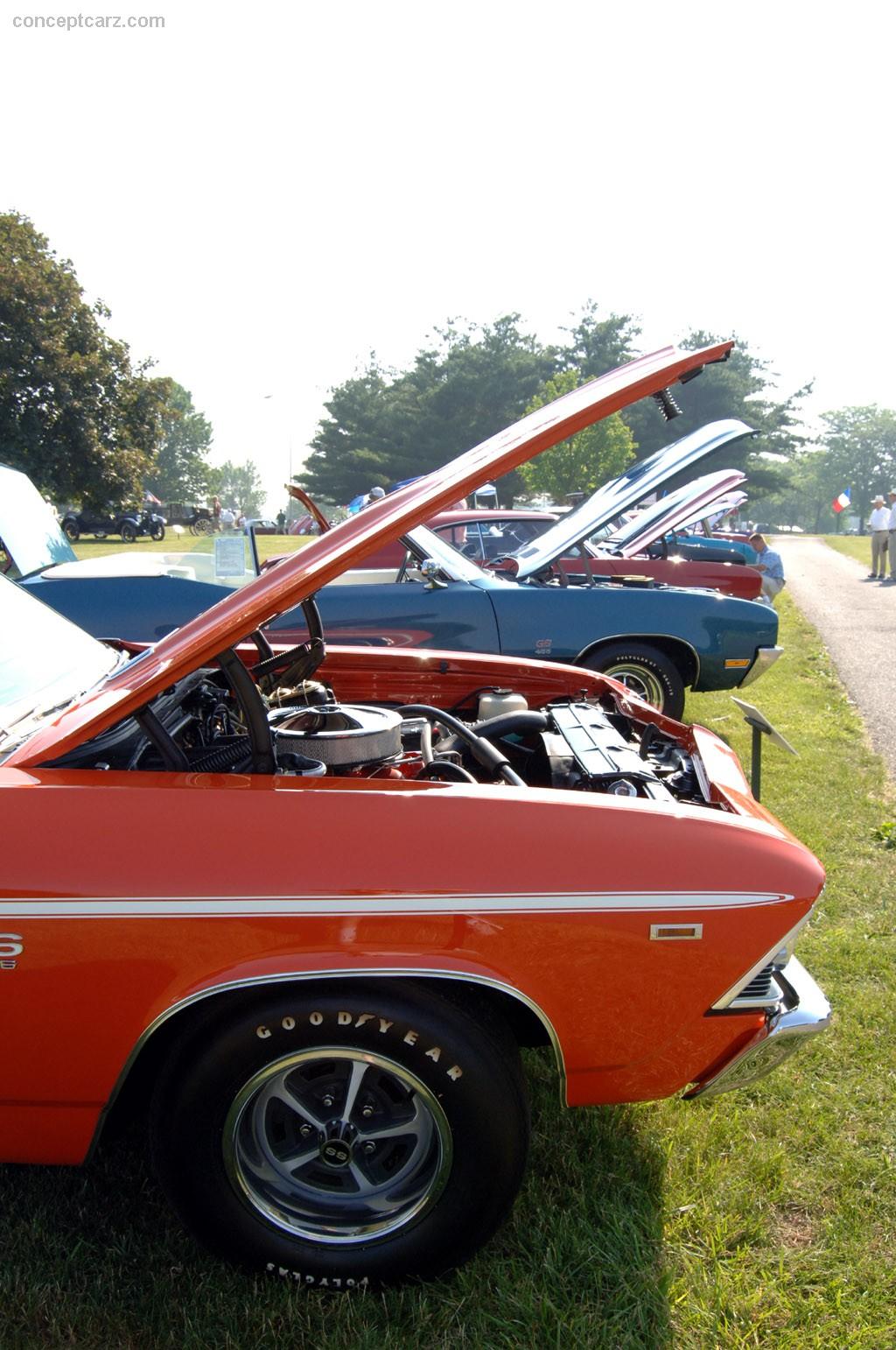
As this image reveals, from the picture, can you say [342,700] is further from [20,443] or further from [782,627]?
[20,443]

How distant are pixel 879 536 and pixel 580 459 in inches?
786

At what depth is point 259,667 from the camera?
2.90 m

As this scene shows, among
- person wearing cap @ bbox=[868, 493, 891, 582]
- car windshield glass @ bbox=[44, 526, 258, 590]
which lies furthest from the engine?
person wearing cap @ bbox=[868, 493, 891, 582]

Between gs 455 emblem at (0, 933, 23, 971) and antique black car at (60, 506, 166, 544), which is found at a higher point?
gs 455 emblem at (0, 933, 23, 971)

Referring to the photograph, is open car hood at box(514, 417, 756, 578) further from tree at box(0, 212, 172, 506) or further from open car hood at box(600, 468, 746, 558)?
tree at box(0, 212, 172, 506)

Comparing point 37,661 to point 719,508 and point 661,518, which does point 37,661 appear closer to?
point 661,518

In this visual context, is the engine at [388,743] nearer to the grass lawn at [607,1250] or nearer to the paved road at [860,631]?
the grass lawn at [607,1250]

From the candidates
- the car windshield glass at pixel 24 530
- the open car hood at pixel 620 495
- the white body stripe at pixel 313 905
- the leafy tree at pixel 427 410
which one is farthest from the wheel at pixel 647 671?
the leafy tree at pixel 427 410

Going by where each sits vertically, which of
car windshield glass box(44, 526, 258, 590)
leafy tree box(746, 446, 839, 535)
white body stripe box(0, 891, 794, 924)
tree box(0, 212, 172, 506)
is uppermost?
tree box(0, 212, 172, 506)

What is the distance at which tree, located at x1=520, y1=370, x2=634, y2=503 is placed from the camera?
121 feet

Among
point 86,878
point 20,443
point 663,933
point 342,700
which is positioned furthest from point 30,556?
point 20,443

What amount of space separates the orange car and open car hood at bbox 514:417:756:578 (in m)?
4.18

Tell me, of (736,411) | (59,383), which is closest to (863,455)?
(736,411)

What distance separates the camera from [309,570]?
1936 mm
